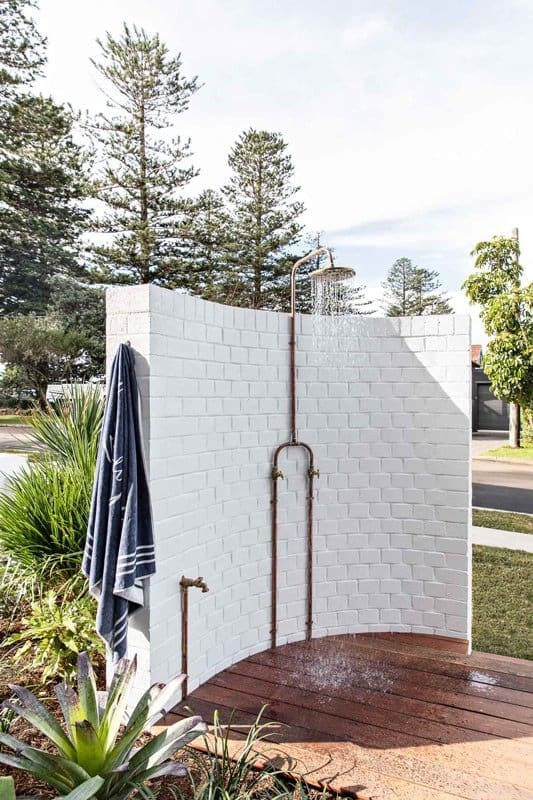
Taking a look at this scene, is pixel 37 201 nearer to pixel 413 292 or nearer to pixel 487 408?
pixel 413 292

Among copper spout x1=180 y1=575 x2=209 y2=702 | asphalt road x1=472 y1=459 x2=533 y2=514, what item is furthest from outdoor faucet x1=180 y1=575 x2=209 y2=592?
asphalt road x1=472 y1=459 x2=533 y2=514

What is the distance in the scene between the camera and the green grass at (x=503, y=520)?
653cm

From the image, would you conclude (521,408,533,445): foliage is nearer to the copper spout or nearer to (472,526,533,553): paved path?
(472,526,533,553): paved path

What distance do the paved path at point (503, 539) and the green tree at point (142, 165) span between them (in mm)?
10381

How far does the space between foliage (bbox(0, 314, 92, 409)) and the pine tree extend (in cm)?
112

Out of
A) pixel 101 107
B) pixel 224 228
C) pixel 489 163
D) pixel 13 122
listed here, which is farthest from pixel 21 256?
pixel 489 163

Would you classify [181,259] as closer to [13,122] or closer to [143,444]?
[13,122]

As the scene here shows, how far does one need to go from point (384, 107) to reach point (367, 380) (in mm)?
5872

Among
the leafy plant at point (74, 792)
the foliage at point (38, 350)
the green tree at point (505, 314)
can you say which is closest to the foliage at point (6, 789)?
the leafy plant at point (74, 792)

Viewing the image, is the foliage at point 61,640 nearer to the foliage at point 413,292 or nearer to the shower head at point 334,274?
the shower head at point 334,274

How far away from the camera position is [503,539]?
612 cm

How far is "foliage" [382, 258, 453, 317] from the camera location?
2297 centimetres

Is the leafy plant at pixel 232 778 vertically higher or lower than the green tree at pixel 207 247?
lower

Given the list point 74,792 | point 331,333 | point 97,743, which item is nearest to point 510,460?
point 331,333
